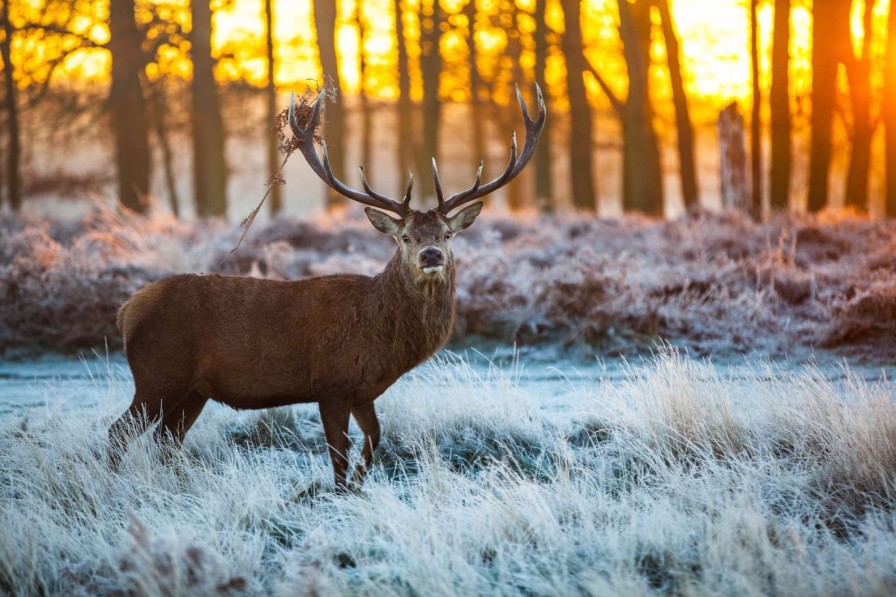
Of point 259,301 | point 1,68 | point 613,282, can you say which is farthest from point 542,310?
point 1,68

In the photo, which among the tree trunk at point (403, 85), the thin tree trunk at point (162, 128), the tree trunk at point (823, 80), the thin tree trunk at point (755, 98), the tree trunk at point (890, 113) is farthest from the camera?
the tree trunk at point (403, 85)

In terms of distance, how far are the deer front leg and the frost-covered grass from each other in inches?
7.0

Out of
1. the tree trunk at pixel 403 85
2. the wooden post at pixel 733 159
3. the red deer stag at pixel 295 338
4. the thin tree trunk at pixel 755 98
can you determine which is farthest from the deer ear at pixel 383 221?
the tree trunk at pixel 403 85

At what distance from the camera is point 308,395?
6.05 meters

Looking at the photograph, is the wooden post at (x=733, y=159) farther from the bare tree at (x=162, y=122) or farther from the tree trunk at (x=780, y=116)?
the bare tree at (x=162, y=122)

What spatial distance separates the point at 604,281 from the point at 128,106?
1295 centimetres

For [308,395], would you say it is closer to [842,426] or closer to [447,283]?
[447,283]

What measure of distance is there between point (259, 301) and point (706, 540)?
3284 millimetres

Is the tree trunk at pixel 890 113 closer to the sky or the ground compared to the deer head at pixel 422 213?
closer to the sky

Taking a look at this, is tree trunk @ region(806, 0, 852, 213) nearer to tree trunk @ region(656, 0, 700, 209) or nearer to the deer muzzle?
tree trunk @ region(656, 0, 700, 209)

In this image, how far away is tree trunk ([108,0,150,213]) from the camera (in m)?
18.9

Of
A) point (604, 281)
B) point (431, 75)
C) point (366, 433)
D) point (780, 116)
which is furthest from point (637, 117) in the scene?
point (366, 433)

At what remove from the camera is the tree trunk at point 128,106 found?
18.9m

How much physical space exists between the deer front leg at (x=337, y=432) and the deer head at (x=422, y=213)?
1027 mm
